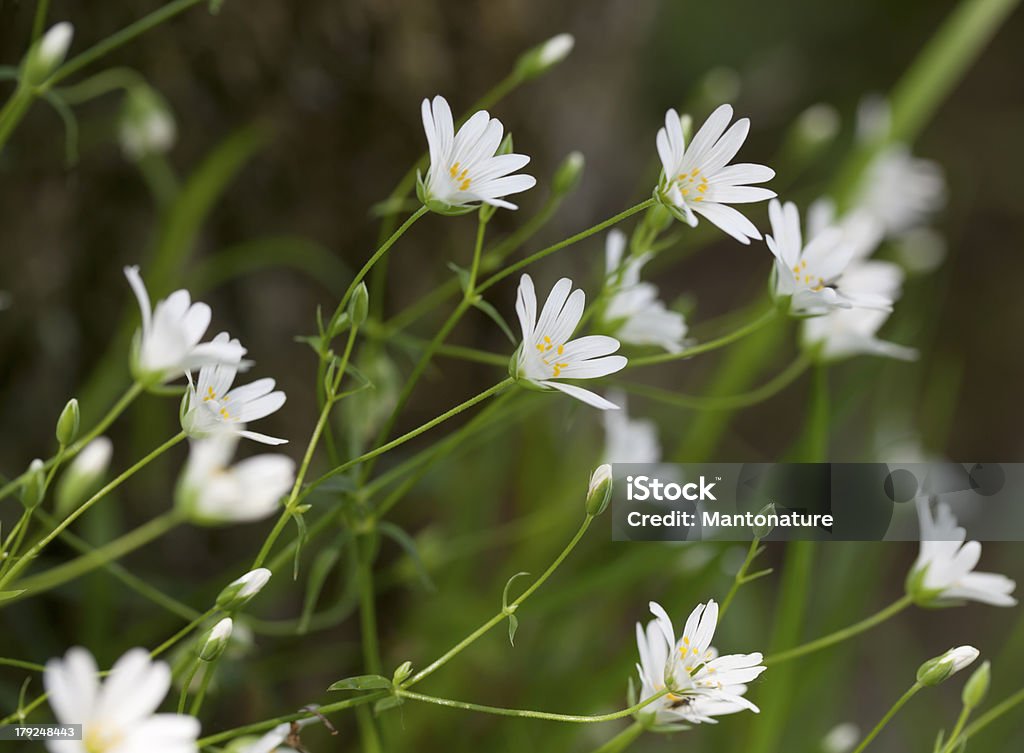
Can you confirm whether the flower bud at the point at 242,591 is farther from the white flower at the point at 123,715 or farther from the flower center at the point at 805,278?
the flower center at the point at 805,278

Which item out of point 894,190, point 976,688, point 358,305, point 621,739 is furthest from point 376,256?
point 894,190

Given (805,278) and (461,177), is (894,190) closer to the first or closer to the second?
(805,278)

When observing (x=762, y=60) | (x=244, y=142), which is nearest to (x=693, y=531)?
(x=244, y=142)

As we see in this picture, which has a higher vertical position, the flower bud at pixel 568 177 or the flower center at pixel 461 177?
the flower bud at pixel 568 177

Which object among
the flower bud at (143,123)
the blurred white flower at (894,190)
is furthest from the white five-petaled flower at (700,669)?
the blurred white flower at (894,190)

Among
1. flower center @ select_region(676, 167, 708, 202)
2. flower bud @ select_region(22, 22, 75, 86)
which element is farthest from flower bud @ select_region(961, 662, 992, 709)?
flower bud @ select_region(22, 22, 75, 86)

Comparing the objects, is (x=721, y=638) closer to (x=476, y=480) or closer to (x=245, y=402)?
(x=476, y=480)

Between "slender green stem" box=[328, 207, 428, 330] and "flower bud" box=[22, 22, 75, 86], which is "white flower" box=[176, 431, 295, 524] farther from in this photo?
"flower bud" box=[22, 22, 75, 86]
